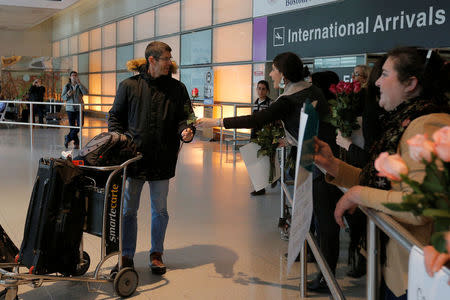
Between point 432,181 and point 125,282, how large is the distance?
266cm

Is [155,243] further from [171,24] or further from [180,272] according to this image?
[171,24]

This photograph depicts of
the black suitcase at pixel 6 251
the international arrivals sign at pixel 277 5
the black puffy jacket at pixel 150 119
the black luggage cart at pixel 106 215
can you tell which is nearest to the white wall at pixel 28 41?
the international arrivals sign at pixel 277 5

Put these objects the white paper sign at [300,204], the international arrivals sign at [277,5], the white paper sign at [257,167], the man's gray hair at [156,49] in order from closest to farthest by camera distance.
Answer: the white paper sign at [300,204] → the man's gray hair at [156,49] → the white paper sign at [257,167] → the international arrivals sign at [277,5]

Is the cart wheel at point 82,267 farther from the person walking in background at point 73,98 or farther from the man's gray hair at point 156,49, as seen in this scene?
the person walking in background at point 73,98

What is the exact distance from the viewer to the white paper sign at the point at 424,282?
0.92m

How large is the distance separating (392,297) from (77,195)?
1.93 meters

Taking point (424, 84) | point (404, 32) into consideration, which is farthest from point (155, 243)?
point (404, 32)

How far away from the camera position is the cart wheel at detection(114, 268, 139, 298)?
10.4ft

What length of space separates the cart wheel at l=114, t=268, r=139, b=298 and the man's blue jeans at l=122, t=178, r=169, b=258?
237 millimetres

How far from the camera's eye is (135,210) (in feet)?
11.5

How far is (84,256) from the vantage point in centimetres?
355

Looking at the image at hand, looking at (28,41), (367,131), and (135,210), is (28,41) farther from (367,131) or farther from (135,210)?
(367,131)

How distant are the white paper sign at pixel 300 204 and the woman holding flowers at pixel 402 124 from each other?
0.69 feet

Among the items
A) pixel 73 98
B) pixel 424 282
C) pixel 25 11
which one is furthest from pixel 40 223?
pixel 25 11
